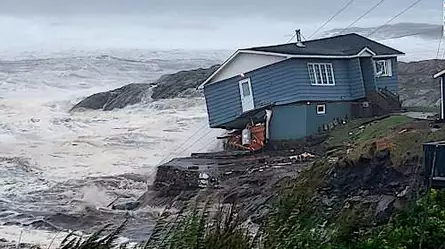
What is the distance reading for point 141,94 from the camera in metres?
45.0

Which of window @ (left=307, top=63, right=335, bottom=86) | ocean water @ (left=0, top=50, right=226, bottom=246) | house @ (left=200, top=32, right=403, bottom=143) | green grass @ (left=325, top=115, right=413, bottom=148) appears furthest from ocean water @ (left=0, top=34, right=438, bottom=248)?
green grass @ (left=325, top=115, right=413, bottom=148)

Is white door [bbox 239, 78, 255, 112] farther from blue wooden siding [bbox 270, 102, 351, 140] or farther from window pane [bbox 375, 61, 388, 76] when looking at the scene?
window pane [bbox 375, 61, 388, 76]

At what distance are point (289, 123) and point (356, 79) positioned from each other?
142 inches

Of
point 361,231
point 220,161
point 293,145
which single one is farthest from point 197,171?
point 361,231

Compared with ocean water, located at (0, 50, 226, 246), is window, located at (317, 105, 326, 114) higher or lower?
higher

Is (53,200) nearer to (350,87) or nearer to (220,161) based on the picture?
(220,161)

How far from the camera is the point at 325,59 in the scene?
27953 millimetres

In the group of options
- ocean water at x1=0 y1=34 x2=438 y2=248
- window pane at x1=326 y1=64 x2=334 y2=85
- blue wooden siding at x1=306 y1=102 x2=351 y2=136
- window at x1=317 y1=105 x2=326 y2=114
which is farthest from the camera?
window pane at x1=326 y1=64 x2=334 y2=85

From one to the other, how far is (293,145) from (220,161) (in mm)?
2731

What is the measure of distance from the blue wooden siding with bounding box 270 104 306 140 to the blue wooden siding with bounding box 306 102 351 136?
0.18 meters

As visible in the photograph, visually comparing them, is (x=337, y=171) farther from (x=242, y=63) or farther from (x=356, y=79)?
(x=356, y=79)

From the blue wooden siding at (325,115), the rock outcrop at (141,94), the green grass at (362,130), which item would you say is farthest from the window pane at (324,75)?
the rock outcrop at (141,94)

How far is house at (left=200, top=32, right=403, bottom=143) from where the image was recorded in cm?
2659

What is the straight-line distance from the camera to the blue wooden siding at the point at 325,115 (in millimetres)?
26547
